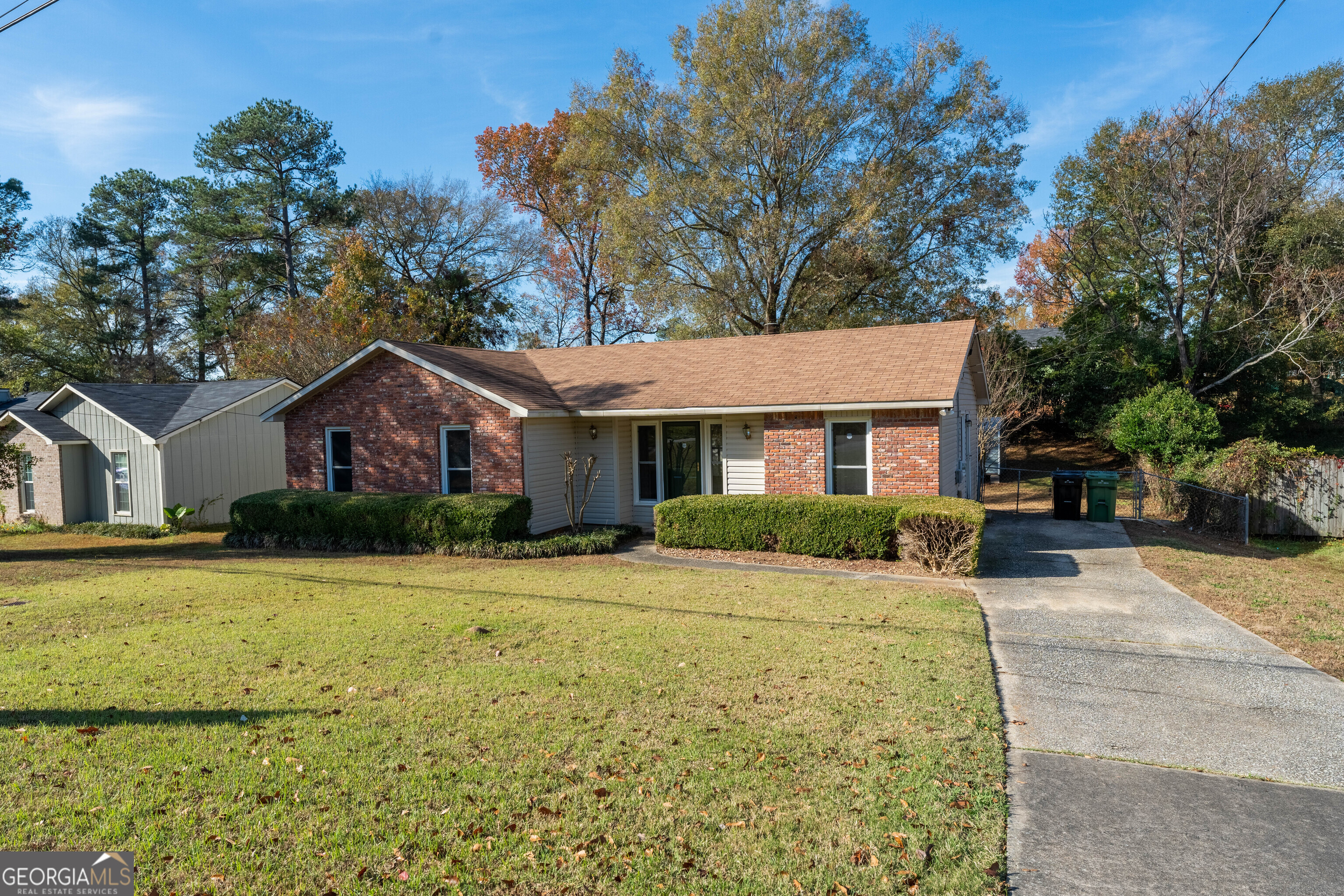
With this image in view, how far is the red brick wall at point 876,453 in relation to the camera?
12.9m

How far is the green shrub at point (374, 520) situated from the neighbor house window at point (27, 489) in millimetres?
9565

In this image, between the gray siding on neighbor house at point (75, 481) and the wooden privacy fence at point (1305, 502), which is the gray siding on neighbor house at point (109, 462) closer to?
the gray siding on neighbor house at point (75, 481)

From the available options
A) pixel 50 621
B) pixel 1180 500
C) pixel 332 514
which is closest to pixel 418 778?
pixel 50 621

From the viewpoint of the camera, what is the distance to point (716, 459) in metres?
15.3

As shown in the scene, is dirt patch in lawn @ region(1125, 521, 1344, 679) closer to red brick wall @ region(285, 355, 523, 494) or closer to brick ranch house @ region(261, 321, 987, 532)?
brick ranch house @ region(261, 321, 987, 532)

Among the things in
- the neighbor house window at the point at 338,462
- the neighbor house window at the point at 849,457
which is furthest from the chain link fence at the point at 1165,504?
the neighbor house window at the point at 338,462

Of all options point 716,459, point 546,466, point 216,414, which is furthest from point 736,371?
point 216,414

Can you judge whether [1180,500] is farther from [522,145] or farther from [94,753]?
[522,145]

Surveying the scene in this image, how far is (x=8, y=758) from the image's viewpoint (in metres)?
4.59

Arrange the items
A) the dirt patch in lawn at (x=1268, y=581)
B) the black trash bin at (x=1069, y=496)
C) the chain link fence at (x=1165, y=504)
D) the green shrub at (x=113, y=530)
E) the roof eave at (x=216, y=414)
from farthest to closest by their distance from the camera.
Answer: the roof eave at (x=216, y=414) → the green shrub at (x=113, y=530) → the black trash bin at (x=1069, y=496) → the chain link fence at (x=1165, y=504) → the dirt patch in lawn at (x=1268, y=581)

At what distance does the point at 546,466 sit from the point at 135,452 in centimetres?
1200

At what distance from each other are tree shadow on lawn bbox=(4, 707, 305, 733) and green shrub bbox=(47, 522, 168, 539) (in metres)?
15.0

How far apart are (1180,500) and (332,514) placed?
18.1m

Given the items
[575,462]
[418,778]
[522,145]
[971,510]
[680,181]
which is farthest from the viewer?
[522,145]
